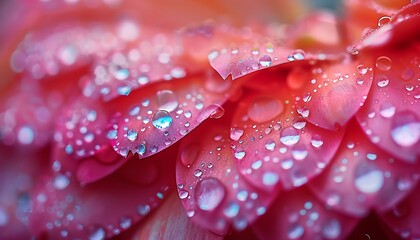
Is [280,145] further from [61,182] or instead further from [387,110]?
[61,182]

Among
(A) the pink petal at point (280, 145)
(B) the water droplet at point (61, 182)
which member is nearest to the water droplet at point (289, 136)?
(A) the pink petal at point (280, 145)

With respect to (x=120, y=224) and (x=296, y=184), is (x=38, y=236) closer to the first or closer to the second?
(x=120, y=224)

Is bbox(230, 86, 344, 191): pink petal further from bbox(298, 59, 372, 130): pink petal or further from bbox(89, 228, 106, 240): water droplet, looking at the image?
bbox(89, 228, 106, 240): water droplet

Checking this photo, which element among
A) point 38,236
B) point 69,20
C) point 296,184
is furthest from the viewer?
point 69,20

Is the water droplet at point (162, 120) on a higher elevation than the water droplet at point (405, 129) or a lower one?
lower

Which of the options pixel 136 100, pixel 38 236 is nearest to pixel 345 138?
pixel 136 100

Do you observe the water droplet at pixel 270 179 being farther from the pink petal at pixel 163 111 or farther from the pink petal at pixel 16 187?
the pink petal at pixel 16 187
